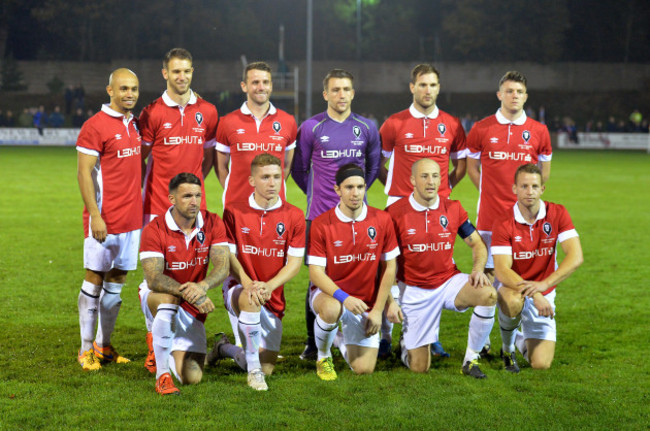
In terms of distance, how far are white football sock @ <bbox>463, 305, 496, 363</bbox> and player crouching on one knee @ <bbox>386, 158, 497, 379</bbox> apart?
0.10 m

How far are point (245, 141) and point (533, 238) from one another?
7.90ft

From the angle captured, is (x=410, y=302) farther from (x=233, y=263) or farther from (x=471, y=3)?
(x=471, y=3)

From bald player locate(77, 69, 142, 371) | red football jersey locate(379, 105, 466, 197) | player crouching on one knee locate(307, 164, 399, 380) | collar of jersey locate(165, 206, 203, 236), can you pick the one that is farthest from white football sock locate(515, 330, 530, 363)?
bald player locate(77, 69, 142, 371)

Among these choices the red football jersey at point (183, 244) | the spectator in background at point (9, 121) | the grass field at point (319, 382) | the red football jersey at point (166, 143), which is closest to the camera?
the grass field at point (319, 382)

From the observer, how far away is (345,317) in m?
5.61

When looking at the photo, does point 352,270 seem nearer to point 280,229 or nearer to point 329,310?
point 329,310

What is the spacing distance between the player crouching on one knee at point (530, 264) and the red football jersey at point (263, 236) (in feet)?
4.92

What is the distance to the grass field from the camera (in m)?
4.56

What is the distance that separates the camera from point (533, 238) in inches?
227

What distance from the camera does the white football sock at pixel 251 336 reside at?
5250mm

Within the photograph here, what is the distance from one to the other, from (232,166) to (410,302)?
1851mm

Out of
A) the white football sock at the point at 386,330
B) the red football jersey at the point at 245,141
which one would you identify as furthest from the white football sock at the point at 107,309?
the white football sock at the point at 386,330

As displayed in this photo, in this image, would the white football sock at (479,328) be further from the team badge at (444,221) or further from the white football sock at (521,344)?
the team badge at (444,221)

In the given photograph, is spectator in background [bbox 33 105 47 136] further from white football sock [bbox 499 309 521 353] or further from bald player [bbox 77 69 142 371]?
white football sock [bbox 499 309 521 353]
